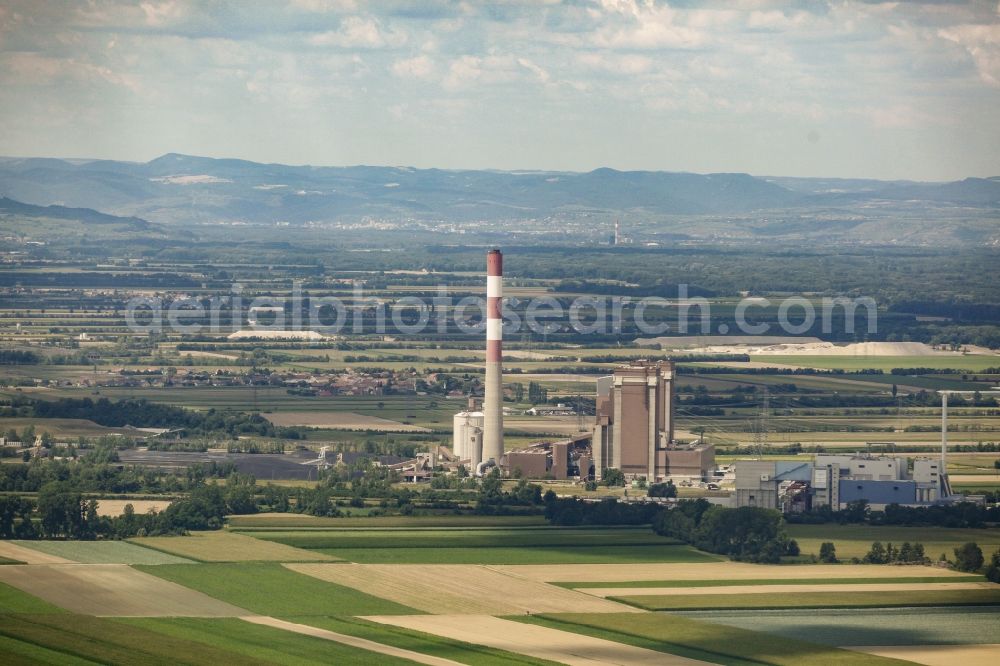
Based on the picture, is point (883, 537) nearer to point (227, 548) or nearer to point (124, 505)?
point (227, 548)

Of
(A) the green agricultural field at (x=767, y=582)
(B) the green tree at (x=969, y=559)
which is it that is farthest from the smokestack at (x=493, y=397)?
(B) the green tree at (x=969, y=559)

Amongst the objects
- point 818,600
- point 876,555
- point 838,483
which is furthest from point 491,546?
point 838,483

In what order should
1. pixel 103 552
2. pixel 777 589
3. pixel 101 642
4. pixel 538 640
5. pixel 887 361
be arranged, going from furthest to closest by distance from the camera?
pixel 887 361 → pixel 103 552 → pixel 777 589 → pixel 538 640 → pixel 101 642

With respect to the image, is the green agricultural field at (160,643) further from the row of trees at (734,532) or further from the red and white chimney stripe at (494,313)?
the red and white chimney stripe at (494,313)

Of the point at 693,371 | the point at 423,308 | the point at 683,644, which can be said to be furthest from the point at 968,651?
the point at 423,308

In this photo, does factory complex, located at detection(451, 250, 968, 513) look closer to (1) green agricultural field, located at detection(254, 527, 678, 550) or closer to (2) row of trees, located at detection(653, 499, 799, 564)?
(2) row of trees, located at detection(653, 499, 799, 564)

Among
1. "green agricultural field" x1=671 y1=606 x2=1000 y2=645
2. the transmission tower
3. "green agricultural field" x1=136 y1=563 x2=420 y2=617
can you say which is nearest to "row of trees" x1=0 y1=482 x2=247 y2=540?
"green agricultural field" x1=136 y1=563 x2=420 y2=617

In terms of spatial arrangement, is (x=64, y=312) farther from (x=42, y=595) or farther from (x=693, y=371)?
(x=42, y=595)
